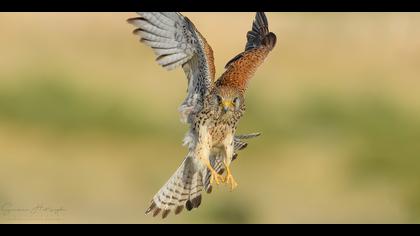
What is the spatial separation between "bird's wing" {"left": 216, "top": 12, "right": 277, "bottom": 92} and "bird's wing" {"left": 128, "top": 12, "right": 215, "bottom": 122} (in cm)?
30

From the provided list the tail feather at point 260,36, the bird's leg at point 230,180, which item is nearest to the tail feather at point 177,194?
the bird's leg at point 230,180

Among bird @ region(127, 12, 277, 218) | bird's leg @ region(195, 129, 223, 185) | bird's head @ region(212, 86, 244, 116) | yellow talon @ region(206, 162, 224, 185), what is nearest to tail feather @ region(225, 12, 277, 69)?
bird @ region(127, 12, 277, 218)

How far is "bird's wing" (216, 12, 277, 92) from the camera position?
11.4 m

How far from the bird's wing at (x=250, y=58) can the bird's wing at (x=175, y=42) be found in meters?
0.30

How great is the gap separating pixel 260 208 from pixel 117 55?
13.6 feet

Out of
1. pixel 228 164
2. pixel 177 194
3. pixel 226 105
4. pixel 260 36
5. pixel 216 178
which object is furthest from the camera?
pixel 260 36

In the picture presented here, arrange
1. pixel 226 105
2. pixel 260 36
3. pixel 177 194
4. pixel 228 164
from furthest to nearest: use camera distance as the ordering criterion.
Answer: pixel 260 36, pixel 177 194, pixel 228 164, pixel 226 105

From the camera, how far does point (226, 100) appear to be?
10.9m

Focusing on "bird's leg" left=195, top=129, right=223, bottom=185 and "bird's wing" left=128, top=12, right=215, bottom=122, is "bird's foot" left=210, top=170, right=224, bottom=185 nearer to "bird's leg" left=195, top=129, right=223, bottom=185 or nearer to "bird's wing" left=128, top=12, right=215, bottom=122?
"bird's leg" left=195, top=129, right=223, bottom=185

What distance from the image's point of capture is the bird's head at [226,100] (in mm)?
10922

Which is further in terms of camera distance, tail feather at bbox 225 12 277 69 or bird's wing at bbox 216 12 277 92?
tail feather at bbox 225 12 277 69

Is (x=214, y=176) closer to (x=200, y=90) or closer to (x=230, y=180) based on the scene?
(x=230, y=180)

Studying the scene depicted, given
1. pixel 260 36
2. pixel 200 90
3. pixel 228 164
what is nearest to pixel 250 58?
pixel 260 36

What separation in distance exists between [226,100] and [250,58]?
37.8 inches
